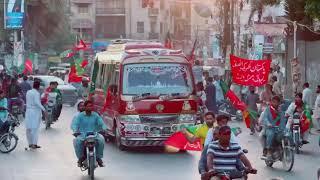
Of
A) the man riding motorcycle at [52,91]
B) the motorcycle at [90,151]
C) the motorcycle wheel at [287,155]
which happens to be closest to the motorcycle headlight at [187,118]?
the motorcycle wheel at [287,155]

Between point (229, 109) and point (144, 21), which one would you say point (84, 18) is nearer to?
point (144, 21)

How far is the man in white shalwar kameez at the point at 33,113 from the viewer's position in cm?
2006

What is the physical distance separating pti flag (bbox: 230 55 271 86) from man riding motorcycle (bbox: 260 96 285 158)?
10.1ft

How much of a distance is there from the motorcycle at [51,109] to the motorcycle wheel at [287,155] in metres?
12.2

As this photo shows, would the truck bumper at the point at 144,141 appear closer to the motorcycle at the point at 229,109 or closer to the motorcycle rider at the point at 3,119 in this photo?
the motorcycle rider at the point at 3,119

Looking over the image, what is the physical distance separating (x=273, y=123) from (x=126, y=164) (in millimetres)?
3240

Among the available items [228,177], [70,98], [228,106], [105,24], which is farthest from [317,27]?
[105,24]

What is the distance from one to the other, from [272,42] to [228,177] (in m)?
43.0

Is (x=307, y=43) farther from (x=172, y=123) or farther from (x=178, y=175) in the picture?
(x=178, y=175)

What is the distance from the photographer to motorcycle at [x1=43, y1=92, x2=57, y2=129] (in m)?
26.8

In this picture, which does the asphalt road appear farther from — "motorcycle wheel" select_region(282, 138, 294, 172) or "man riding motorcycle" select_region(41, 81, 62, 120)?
"man riding motorcycle" select_region(41, 81, 62, 120)

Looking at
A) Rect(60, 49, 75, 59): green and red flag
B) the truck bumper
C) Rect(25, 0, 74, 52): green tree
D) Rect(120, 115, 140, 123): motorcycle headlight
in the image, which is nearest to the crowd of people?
the truck bumper

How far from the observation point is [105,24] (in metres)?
98.6

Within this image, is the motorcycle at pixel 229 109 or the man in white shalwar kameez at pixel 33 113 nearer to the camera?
the man in white shalwar kameez at pixel 33 113
